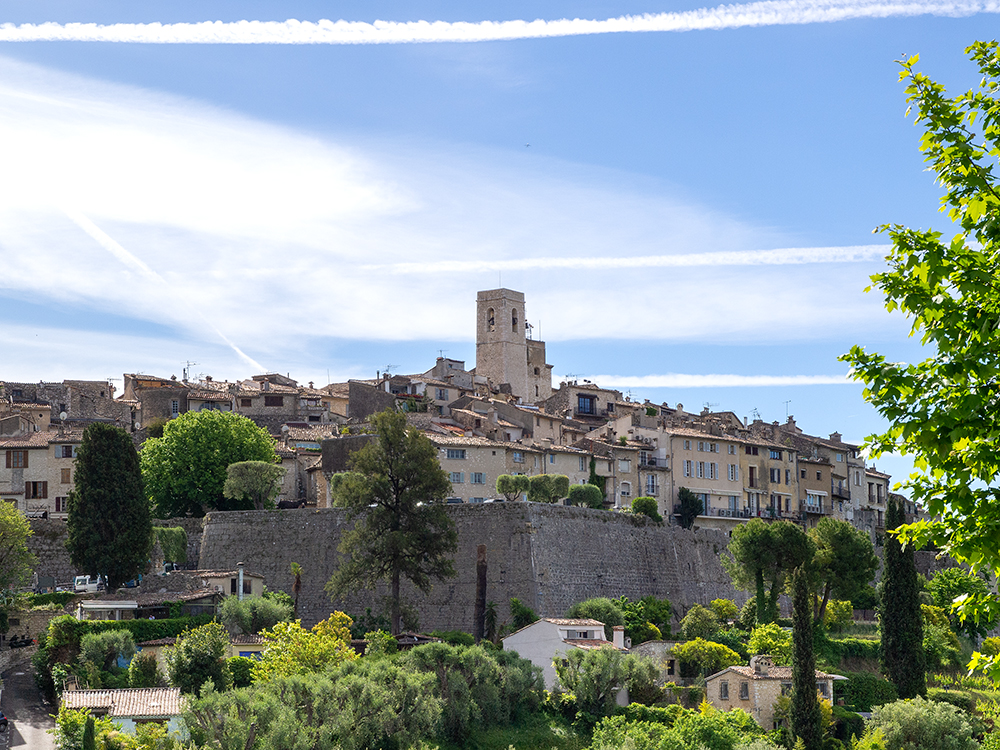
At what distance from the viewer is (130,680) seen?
50.1 meters

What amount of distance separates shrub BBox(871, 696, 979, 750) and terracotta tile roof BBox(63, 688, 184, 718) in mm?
24999

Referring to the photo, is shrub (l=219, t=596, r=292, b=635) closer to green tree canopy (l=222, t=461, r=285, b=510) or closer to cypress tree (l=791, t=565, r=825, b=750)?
green tree canopy (l=222, t=461, r=285, b=510)

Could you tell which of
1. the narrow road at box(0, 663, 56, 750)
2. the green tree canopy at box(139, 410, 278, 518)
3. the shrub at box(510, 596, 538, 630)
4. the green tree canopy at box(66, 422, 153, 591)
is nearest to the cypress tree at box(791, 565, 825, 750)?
the shrub at box(510, 596, 538, 630)

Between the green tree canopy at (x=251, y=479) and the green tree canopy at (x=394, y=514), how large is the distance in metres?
16.5

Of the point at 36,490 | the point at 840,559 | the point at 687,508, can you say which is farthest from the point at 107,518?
the point at 840,559

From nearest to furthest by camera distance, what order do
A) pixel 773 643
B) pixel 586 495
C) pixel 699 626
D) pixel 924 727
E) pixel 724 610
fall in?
pixel 924 727 → pixel 773 643 → pixel 699 626 → pixel 724 610 → pixel 586 495

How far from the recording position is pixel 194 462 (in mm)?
78875

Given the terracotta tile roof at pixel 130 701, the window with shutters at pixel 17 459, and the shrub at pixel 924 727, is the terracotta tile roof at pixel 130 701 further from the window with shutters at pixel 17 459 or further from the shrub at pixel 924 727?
the window with shutters at pixel 17 459

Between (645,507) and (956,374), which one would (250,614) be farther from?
(956,374)

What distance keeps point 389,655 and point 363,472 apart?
383 inches

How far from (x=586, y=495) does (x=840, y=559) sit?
46.1 ft

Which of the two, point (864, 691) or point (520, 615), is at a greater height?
point (520, 615)

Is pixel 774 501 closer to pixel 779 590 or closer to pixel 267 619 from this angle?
pixel 779 590

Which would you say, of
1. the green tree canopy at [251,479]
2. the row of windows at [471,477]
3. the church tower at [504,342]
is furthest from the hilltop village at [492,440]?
the church tower at [504,342]
